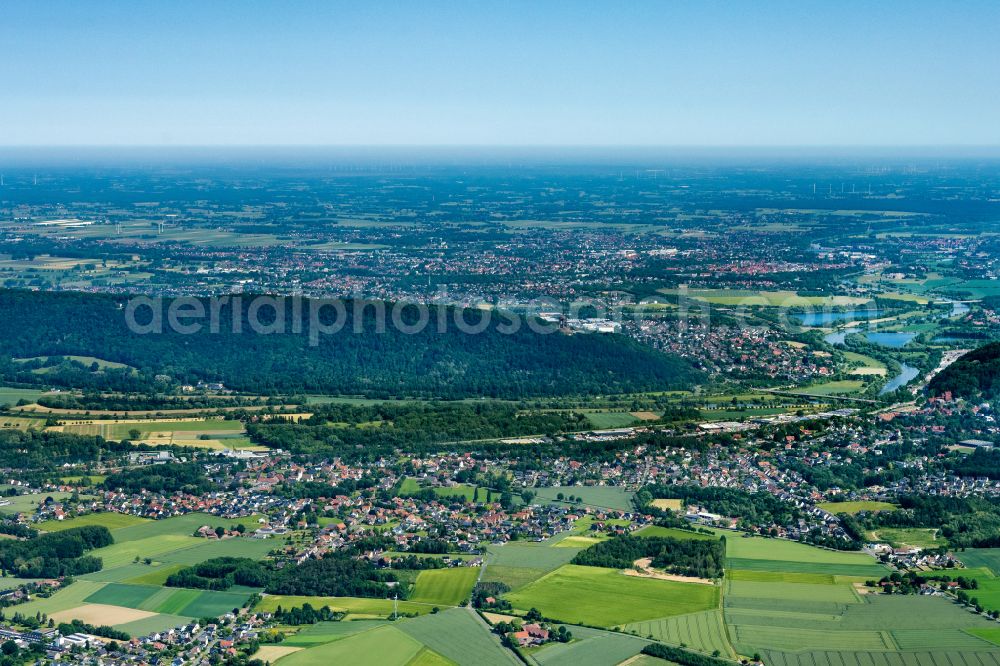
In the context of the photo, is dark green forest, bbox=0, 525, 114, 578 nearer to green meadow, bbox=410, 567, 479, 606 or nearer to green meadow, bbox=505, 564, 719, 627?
green meadow, bbox=410, 567, 479, 606

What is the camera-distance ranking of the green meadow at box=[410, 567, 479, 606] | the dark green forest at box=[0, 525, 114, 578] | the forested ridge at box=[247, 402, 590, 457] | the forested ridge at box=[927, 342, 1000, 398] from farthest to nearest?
the forested ridge at box=[927, 342, 1000, 398], the forested ridge at box=[247, 402, 590, 457], the dark green forest at box=[0, 525, 114, 578], the green meadow at box=[410, 567, 479, 606]

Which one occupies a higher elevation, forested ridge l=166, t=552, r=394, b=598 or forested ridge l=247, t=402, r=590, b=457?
forested ridge l=247, t=402, r=590, b=457

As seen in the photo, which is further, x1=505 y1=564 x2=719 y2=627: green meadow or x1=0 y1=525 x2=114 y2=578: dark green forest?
x1=0 y1=525 x2=114 y2=578: dark green forest

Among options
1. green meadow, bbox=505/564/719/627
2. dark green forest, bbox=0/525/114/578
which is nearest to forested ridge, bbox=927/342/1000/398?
green meadow, bbox=505/564/719/627

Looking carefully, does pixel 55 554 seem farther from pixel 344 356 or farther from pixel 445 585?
pixel 344 356

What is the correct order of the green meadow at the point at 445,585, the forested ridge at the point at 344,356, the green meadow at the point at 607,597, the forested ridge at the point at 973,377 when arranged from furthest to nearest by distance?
the forested ridge at the point at 344,356 < the forested ridge at the point at 973,377 < the green meadow at the point at 445,585 < the green meadow at the point at 607,597

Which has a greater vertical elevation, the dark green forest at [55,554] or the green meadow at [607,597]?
the green meadow at [607,597]

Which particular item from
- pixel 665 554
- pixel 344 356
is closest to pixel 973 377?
pixel 665 554

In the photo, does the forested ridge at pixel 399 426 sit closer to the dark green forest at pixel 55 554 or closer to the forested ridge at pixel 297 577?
the dark green forest at pixel 55 554

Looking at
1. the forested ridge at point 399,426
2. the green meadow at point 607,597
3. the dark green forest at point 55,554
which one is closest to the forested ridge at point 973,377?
the forested ridge at point 399,426
